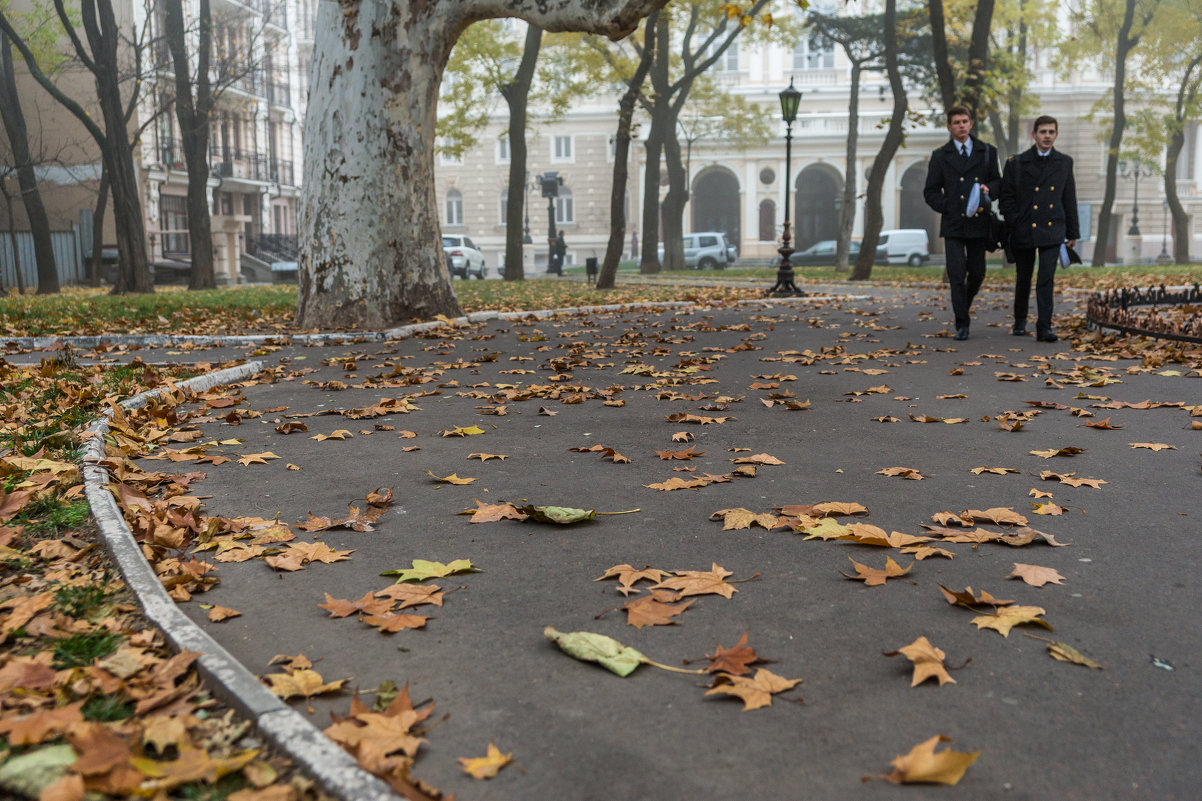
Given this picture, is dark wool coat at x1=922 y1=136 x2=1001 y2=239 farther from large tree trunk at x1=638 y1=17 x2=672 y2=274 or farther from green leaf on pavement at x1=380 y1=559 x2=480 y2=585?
large tree trunk at x1=638 y1=17 x2=672 y2=274

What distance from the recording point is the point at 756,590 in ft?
10.4

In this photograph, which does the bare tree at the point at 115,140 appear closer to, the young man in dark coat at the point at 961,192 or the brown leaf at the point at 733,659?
the young man in dark coat at the point at 961,192

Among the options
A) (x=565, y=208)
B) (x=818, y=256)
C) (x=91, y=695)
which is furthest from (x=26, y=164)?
(x=565, y=208)

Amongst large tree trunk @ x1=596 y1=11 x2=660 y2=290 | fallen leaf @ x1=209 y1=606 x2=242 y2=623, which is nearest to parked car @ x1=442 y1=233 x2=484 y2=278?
large tree trunk @ x1=596 y1=11 x2=660 y2=290

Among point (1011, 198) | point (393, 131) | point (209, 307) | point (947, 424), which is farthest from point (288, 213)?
point (947, 424)

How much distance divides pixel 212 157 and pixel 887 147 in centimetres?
2865

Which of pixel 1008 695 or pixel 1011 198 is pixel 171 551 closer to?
pixel 1008 695

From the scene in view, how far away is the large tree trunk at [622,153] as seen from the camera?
21.3 m

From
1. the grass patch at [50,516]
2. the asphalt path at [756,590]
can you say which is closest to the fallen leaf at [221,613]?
the asphalt path at [756,590]

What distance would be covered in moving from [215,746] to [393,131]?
9.96 meters

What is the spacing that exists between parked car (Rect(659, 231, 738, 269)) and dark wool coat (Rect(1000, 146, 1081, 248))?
40861mm

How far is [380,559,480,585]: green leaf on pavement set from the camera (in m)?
3.34

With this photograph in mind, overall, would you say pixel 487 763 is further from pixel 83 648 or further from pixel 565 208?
pixel 565 208

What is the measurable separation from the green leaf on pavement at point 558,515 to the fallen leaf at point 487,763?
66.5 inches
